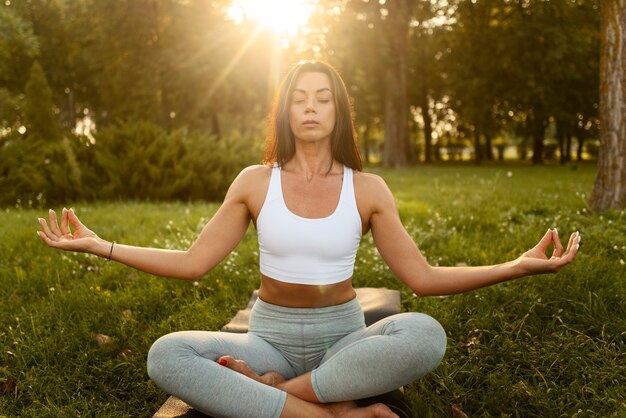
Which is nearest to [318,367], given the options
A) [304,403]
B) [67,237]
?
[304,403]

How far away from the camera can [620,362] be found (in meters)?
3.38

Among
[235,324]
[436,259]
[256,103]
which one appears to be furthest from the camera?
[256,103]

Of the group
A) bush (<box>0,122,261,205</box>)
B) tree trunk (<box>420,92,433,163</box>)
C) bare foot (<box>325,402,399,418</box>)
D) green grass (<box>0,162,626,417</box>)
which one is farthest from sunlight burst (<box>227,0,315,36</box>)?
bare foot (<box>325,402,399,418</box>)

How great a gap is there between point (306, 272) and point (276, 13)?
24.8m

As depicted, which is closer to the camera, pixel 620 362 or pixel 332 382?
pixel 332 382

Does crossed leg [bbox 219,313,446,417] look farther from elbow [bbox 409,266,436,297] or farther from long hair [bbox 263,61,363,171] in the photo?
long hair [bbox 263,61,363,171]

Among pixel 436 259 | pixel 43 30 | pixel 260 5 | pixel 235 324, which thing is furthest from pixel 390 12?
pixel 43 30

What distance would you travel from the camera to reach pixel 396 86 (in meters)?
22.9

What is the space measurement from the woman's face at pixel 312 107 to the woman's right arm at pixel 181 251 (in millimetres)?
420

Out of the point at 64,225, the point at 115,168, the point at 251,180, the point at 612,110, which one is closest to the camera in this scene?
the point at 64,225

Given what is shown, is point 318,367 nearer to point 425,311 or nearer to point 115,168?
point 425,311

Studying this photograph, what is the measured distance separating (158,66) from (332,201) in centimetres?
2444

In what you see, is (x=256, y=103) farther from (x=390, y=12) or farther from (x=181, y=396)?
(x=181, y=396)

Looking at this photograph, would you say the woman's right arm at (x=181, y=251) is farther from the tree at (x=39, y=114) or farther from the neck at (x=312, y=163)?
the tree at (x=39, y=114)
